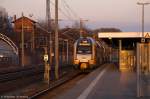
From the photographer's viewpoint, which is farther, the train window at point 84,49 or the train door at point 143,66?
the train window at point 84,49

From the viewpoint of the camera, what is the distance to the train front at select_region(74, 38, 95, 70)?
4641 cm

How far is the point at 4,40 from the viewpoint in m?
77.6

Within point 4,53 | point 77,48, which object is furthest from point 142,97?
point 4,53

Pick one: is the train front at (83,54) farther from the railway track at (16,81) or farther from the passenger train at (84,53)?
the railway track at (16,81)

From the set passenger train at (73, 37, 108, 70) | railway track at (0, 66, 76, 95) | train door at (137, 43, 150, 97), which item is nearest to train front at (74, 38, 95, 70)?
passenger train at (73, 37, 108, 70)

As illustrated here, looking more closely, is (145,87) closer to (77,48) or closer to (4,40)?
(77,48)

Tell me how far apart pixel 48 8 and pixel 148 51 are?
39.0 metres

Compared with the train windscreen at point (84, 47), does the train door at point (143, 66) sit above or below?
below

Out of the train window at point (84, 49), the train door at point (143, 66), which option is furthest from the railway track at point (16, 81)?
the train door at point (143, 66)

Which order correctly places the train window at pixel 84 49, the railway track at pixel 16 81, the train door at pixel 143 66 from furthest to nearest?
1. the train window at pixel 84 49
2. the railway track at pixel 16 81
3. the train door at pixel 143 66

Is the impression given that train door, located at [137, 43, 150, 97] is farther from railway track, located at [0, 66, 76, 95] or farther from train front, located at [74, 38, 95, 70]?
train front, located at [74, 38, 95, 70]

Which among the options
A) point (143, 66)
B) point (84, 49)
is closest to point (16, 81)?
point (84, 49)

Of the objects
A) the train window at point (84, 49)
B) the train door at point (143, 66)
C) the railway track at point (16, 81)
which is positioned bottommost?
the railway track at point (16, 81)

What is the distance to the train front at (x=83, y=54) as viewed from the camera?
4641 centimetres
